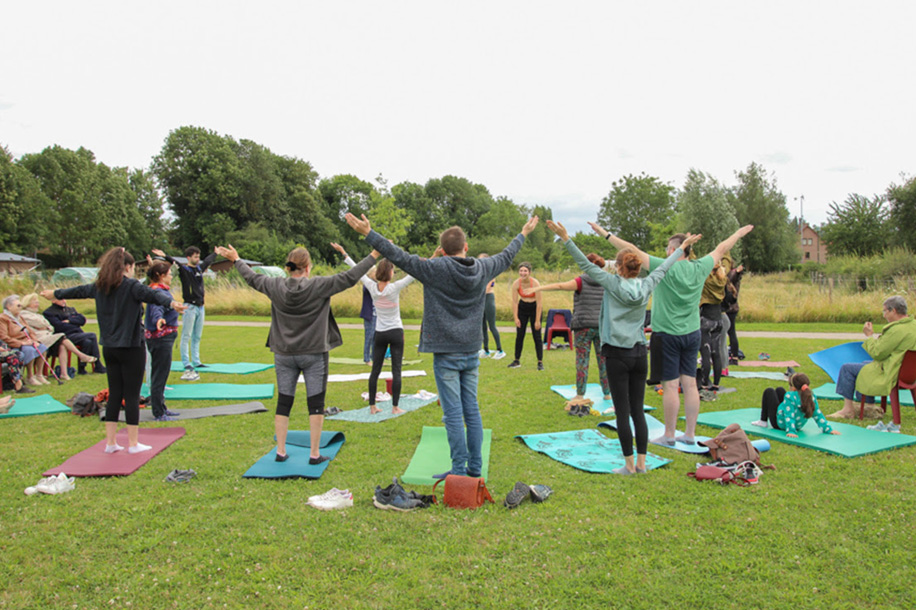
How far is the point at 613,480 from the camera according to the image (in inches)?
184

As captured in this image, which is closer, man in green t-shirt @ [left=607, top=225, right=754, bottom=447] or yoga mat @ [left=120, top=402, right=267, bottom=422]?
man in green t-shirt @ [left=607, top=225, right=754, bottom=447]

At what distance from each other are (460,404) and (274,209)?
52728mm

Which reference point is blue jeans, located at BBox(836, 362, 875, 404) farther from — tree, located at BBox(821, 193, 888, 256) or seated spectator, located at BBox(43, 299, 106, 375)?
tree, located at BBox(821, 193, 888, 256)

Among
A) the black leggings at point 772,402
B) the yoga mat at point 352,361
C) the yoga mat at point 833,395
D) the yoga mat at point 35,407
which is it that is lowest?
the yoga mat at point 35,407

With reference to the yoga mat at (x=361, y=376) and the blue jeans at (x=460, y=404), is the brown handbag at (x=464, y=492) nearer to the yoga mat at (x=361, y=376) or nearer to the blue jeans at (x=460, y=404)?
the blue jeans at (x=460, y=404)

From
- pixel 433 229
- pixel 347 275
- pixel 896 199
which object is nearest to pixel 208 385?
pixel 347 275

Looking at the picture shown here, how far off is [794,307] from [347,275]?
18.7 meters

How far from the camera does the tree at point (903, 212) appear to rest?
32438 mm

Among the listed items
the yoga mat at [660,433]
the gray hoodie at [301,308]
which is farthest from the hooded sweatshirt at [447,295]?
the yoga mat at [660,433]

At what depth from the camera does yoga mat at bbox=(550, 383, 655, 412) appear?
737 cm

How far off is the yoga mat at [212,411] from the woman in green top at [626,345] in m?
4.83

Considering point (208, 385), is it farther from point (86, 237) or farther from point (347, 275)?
point (86, 237)

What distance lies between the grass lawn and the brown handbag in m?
0.09

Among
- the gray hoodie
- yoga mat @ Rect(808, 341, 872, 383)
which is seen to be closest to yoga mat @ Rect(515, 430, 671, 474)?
the gray hoodie
